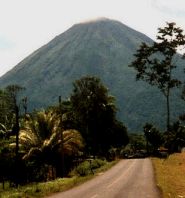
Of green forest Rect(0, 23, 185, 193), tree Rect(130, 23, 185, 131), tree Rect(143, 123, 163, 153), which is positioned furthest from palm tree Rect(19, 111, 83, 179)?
tree Rect(143, 123, 163, 153)

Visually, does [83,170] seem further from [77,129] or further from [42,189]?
[77,129]

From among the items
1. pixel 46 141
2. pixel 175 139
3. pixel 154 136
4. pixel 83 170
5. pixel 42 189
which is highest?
pixel 154 136

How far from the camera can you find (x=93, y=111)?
8950 cm

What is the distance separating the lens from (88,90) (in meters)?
92.1

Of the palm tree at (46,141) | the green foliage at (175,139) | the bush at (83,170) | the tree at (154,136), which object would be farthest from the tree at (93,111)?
the palm tree at (46,141)

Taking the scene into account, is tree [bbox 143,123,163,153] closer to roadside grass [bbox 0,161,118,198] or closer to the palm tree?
the palm tree

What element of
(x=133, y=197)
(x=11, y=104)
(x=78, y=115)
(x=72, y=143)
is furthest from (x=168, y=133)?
(x=133, y=197)

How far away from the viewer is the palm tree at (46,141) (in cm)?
4806

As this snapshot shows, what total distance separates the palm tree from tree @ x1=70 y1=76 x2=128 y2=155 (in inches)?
1533

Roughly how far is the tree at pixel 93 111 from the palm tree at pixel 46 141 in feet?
128

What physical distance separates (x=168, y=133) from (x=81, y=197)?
181 ft

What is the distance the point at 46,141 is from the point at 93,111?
4171 centimetres

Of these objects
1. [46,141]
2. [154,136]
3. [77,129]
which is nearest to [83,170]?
[46,141]

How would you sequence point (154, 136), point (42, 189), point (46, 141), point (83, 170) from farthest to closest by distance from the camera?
point (154, 136) < point (83, 170) < point (46, 141) < point (42, 189)
